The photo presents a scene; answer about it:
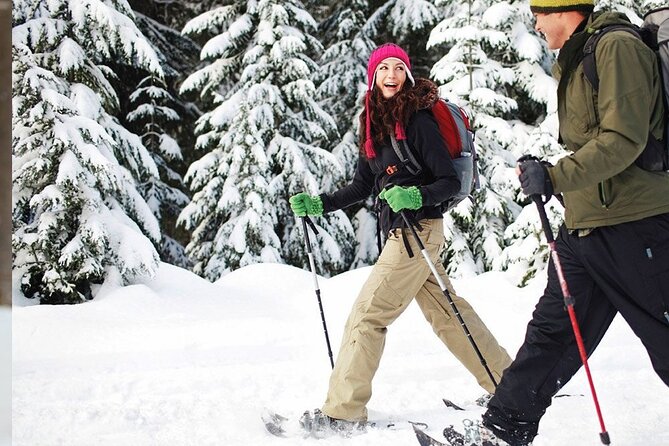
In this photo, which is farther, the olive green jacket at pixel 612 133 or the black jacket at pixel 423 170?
the black jacket at pixel 423 170

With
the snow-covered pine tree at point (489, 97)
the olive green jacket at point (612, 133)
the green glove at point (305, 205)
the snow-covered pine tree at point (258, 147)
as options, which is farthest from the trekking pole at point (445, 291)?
the snow-covered pine tree at point (258, 147)

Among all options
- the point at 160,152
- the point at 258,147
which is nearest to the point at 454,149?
the point at 258,147

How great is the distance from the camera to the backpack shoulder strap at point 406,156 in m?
3.71

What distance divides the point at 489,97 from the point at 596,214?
27.8 ft

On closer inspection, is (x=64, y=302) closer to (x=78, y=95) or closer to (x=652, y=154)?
(x=78, y=95)

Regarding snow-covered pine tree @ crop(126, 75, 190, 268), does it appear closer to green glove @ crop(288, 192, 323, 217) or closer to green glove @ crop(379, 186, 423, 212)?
green glove @ crop(288, 192, 323, 217)

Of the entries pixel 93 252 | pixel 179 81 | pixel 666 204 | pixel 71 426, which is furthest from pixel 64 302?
pixel 179 81

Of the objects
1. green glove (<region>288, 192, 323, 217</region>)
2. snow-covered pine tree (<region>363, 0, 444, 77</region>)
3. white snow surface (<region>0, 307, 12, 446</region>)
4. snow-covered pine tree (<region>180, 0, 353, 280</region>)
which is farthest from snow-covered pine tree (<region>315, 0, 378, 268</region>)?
white snow surface (<region>0, 307, 12, 446</region>)

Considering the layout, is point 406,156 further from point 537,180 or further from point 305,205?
point 537,180

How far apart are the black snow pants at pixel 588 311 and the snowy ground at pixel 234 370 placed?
467 millimetres

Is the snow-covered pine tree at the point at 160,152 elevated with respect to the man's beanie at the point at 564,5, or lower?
lower

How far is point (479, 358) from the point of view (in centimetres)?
383

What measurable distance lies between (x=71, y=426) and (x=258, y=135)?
9.43 metres

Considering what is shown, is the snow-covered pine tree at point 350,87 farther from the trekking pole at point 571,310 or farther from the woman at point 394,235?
the trekking pole at point 571,310
